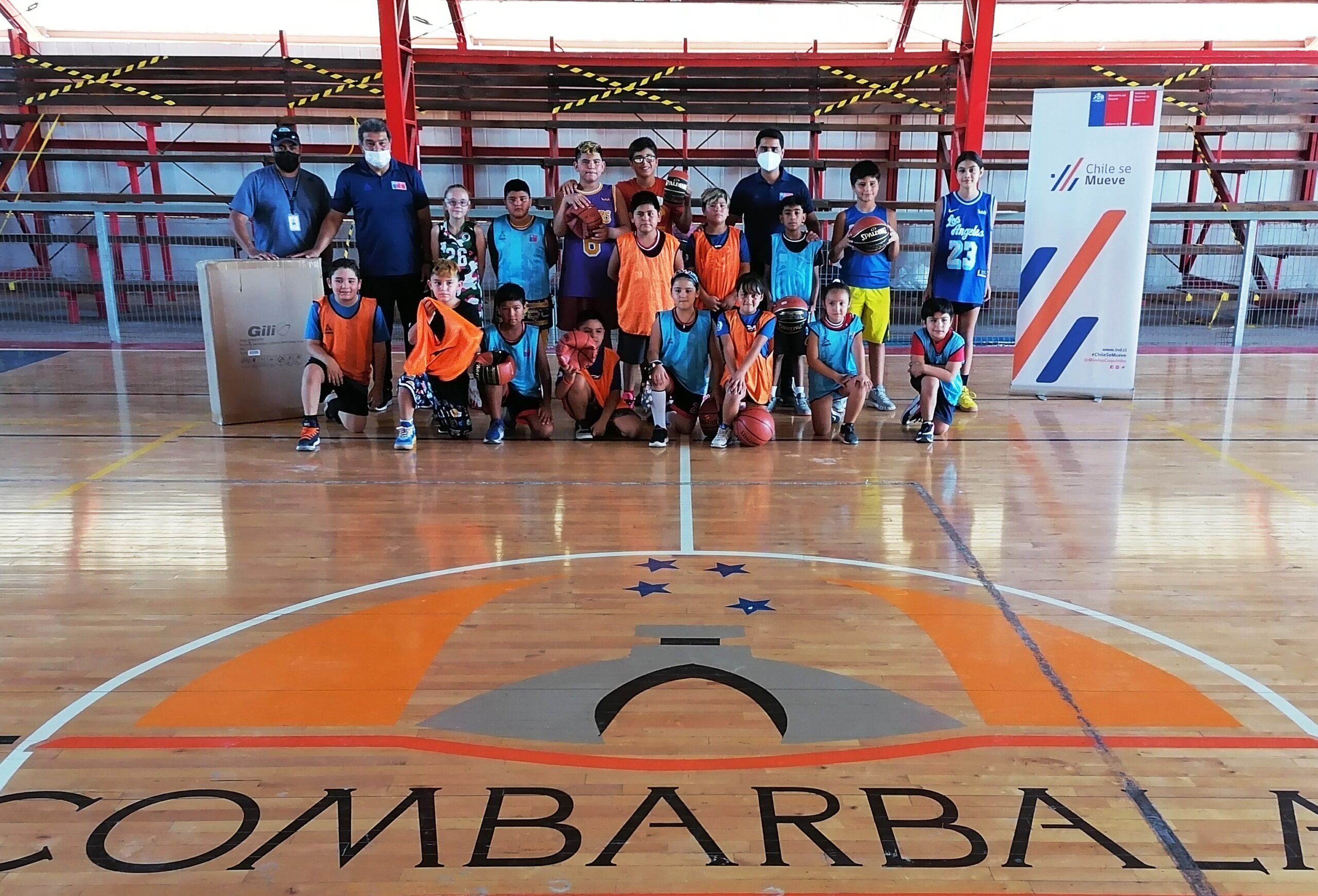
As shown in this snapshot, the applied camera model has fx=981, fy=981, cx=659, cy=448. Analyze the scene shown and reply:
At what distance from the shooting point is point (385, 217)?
603 cm

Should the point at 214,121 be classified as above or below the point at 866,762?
above

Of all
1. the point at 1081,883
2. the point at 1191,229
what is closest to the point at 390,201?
the point at 1081,883

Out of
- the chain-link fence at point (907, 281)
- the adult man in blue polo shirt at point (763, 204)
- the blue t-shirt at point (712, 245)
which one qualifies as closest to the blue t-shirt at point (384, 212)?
the blue t-shirt at point (712, 245)

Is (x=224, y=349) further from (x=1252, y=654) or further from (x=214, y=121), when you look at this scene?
(x=214, y=121)

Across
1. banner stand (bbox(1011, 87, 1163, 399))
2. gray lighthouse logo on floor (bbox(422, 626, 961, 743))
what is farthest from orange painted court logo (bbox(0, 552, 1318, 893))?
banner stand (bbox(1011, 87, 1163, 399))

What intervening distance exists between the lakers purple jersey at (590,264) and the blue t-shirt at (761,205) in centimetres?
79

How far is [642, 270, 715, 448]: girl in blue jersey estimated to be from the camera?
5.55m

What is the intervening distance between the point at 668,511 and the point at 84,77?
39.2ft

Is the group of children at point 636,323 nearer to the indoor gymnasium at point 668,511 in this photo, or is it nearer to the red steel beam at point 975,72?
the indoor gymnasium at point 668,511

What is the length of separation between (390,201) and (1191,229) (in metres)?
11.0

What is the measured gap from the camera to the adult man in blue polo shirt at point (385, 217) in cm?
600

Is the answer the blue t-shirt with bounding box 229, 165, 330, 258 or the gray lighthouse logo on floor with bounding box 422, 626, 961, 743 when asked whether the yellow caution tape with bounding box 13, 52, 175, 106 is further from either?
the gray lighthouse logo on floor with bounding box 422, 626, 961, 743

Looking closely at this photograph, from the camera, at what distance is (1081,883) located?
6.93 ft

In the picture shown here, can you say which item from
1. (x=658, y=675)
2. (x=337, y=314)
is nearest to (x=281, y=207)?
(x=337, y=314)
